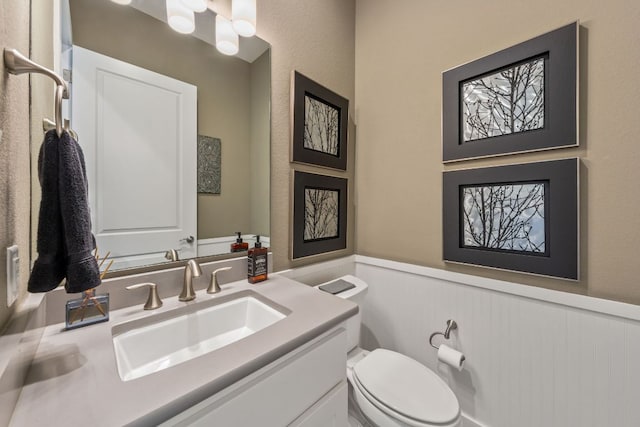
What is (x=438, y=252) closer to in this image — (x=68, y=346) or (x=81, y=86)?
(x=68, y=346)

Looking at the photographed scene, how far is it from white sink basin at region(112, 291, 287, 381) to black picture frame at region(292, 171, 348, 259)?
17.2 inches

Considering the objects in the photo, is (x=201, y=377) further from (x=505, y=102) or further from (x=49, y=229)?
(x=505, y=102)

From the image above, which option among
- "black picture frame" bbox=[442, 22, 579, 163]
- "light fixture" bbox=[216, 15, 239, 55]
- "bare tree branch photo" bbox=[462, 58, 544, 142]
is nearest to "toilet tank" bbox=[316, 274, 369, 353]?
"black picture frame" bbox=[442, 22, 579, 163]

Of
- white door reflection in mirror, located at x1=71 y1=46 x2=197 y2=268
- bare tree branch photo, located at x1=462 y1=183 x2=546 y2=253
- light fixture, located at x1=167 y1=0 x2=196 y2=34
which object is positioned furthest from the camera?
bare tree branch photo, located at x1=462 y1=183 x2=546 y2=253

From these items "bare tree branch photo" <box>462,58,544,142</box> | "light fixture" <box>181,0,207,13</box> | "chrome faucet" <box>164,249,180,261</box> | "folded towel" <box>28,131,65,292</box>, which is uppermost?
"light fixture" <box>181,0,207,13</box>

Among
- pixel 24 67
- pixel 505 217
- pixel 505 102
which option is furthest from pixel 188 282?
pixel 505 102

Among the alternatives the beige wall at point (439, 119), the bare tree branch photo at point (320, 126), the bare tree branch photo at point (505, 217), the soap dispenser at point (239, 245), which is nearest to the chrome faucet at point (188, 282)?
the soap dispenser at point (239, 245)

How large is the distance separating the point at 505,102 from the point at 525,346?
1.09 meters

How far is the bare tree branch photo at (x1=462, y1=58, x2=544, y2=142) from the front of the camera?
1041mm

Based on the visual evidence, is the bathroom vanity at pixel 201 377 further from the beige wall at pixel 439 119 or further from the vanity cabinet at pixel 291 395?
the beige wall at pixel 439 119

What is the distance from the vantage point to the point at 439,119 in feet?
4.29

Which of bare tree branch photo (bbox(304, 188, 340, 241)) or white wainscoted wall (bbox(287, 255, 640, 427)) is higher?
bare tree branch photo (bbox(304, 188, 340, 241))

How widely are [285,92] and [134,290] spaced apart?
1.11 m

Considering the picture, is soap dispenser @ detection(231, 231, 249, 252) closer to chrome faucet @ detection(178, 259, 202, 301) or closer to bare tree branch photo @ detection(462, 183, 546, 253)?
chrome faucet @ detection(178, 259, 202, 301)
